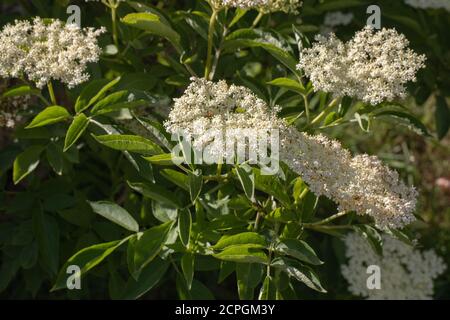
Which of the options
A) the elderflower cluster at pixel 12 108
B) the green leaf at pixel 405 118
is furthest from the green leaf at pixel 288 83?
the elderflower cluster at pixel 12 108

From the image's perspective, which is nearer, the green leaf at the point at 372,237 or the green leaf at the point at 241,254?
the green leaf at the point at 241,254

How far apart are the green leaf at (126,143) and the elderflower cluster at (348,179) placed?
390 mm

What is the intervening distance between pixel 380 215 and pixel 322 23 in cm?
136

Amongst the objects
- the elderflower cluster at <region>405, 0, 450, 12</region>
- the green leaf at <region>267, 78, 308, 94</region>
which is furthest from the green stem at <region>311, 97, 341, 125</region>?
the elderflower cluster at <region>405, 0, 450, 12</region>

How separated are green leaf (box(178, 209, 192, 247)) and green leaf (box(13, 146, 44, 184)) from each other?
0.56m

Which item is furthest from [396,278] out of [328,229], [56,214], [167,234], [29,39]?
[29,39]

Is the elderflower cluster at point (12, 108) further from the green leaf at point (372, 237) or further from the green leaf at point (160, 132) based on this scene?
the green leaf at point (372, 237)

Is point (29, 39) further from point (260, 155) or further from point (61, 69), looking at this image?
point (260, 155)

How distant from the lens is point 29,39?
7.39ft

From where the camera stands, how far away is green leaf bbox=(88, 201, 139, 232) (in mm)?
2418

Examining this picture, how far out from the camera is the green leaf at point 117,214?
2.42 meters

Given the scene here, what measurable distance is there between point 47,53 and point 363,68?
949 mm

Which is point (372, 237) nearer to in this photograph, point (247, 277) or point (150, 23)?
point (247, 277)

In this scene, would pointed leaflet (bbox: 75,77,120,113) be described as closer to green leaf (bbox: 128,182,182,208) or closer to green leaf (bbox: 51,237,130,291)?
green leaf (bbox: 128,182,182,208)
